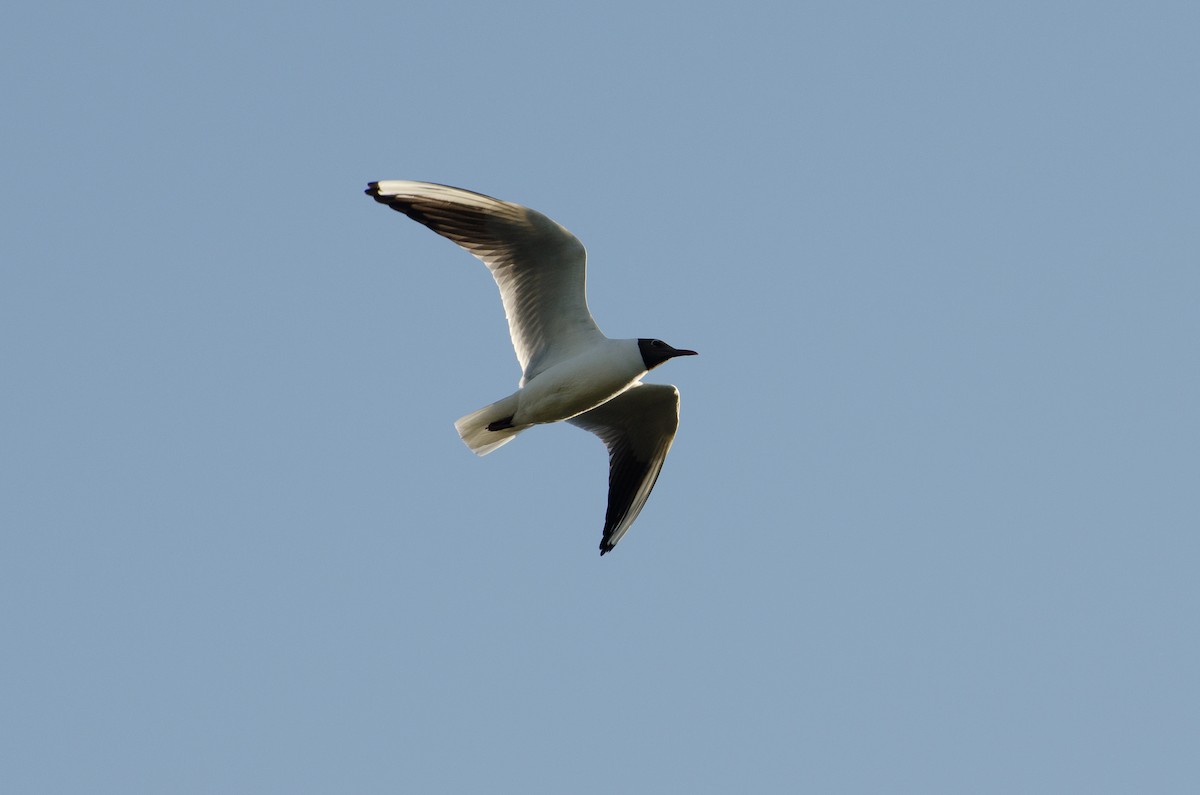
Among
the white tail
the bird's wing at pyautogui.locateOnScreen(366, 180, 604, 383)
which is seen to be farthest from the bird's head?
the white tail

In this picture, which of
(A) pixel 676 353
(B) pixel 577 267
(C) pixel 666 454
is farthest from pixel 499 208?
(C) pixel 666 454

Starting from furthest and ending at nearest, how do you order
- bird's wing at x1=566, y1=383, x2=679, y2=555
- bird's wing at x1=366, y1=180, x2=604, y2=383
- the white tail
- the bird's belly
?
bird's wing at x1=566, y1=383, x2=679, y2=555
the white tail
the bird's belly
bird's wing at x1=366, y1=180, x2=604, y2=383

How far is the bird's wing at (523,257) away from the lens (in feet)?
34.2

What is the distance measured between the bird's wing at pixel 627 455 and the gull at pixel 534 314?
936 millimetres

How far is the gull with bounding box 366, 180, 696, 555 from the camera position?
34.3 feet

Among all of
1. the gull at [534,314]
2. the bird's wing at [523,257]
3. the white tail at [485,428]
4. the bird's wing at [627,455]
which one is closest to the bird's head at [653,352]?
the gull at [534,314]

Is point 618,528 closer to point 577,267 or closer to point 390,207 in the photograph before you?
point 577,267

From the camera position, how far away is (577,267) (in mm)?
10750

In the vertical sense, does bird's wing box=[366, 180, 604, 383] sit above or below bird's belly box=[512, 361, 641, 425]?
above

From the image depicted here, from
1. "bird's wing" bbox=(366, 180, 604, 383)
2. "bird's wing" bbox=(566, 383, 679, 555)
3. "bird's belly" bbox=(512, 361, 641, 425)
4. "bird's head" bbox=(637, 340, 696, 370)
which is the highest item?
"bird's wing" bbox=(366, 180, 604, 383)

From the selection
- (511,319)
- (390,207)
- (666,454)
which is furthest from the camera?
(666,454)

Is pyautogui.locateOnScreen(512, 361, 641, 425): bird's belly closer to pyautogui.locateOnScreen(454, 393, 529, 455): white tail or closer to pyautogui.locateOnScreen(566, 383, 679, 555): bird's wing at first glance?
pyautogui.locateOnScreen(454, 393, 529, 455): white tail

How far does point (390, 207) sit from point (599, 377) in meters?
1.81

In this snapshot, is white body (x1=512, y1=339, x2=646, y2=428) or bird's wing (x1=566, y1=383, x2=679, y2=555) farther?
bird's wing (x1=566, y1=383, x2=679, y2=555)
